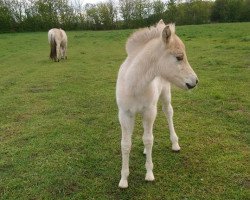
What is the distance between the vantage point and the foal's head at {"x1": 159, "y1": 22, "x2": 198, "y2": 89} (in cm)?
359

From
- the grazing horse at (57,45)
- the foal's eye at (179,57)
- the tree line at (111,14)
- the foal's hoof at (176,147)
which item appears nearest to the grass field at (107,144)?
the foal's hoof at (176,147)

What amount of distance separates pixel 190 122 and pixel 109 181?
248 centimetres

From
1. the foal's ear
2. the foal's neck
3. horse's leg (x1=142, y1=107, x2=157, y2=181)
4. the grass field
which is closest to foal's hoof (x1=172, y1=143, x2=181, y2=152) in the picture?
the grass field

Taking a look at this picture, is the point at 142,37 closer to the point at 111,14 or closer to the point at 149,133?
the point at 149,133

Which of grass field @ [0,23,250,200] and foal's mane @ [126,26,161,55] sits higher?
foal's mane @ [126,26,161,55]

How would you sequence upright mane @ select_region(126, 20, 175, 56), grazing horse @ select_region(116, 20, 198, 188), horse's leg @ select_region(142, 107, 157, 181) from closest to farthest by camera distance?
grazing horse @ select_region(116, 20, 198, 188)
upright mane @ select_region(126, 20, 175, 56)
horse's leg @ select_region(142, 107, 157, 181)

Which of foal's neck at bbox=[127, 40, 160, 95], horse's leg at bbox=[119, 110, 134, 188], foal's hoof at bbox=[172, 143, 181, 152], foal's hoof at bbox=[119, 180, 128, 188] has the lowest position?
foal's hoof at bbox=[119, 180, 128, 188]

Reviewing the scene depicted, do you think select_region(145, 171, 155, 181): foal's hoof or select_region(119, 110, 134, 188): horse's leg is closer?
select_region(119, 110, 134, 188): horse's leg

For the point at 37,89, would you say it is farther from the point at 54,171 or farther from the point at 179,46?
the point at 179,46

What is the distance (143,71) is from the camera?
379 cm

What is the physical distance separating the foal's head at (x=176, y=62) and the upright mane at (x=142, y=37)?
0.27 meters

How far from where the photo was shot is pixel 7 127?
6.34m

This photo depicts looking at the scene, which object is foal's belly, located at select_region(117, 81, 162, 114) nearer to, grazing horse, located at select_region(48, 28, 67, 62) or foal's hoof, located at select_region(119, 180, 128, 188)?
foal's hoof, located at select_region(119, 180, 128, 188)

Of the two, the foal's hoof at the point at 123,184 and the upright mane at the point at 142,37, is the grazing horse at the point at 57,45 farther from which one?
the foal's hoof at the point at 123,184
